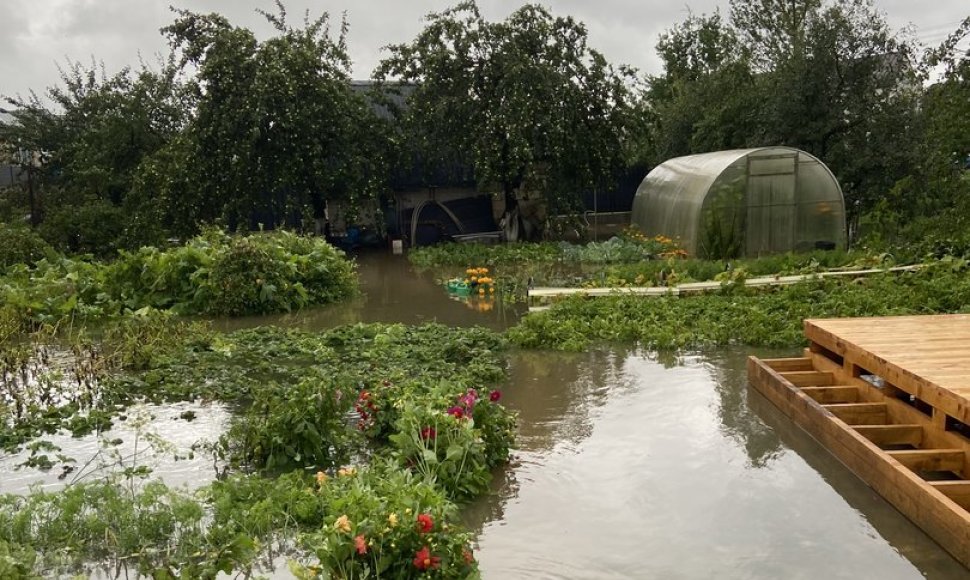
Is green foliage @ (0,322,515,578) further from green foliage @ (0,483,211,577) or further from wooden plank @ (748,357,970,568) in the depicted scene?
wooden plank @ (748,357,970,568)

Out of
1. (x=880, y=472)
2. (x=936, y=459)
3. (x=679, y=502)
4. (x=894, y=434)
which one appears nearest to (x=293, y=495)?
(x=679, y=502)

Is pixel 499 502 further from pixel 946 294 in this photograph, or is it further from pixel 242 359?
pixel 946 294

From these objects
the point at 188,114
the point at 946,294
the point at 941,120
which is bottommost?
the point at 946,294

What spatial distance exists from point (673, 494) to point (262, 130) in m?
16.4

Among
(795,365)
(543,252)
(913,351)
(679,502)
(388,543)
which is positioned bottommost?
(679,502)

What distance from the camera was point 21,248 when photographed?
55.1ft

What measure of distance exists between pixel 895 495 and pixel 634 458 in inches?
75.2

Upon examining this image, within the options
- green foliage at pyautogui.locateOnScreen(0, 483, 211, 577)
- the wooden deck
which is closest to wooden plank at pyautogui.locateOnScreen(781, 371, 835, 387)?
the wooden deck

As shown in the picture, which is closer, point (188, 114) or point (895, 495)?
point (895, 495)

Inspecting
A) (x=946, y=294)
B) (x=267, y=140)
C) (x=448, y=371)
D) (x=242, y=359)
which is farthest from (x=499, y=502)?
(x=267, y=140)

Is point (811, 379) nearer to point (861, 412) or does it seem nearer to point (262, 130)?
point (861, 412)

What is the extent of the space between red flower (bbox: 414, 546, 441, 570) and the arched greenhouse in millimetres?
14149

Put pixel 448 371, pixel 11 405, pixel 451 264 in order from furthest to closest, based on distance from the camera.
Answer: pixel 451 264, pixel 448 371, pixel 11 405

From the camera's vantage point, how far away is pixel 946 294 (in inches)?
453
